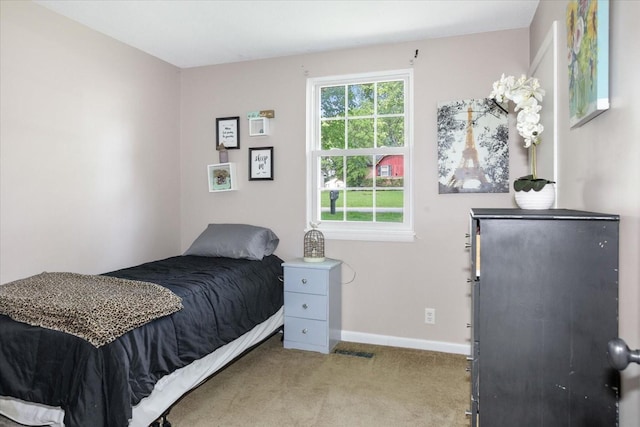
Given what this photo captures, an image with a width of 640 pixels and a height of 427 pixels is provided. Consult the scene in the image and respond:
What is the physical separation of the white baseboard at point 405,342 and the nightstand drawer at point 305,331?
392 mm

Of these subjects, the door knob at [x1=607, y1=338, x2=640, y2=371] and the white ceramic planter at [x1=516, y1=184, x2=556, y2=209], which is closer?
the door knob at [x1=607, y1=338, x2=640, y2=371]

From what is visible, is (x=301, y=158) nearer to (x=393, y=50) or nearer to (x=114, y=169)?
(x=393, y=50)

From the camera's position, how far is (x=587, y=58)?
1525mm

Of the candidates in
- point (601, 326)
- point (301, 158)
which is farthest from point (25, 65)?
point (601, 326)

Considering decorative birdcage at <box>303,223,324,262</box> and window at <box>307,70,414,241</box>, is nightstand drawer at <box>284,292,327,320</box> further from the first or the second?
window at <box>307,70,414,241</box>

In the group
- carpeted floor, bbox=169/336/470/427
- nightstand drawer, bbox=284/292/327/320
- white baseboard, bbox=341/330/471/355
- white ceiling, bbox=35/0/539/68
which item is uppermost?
white ceiling, bbox=35/0/539/68

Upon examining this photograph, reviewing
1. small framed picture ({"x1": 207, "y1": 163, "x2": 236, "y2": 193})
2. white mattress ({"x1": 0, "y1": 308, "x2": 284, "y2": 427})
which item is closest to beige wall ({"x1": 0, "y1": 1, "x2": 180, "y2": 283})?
small framed picture ({"x1": 207, "y1": 163, "x2": 236, "y2": 193})

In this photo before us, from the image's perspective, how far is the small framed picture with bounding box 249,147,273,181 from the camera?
379 cm

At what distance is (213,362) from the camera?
2553 mm

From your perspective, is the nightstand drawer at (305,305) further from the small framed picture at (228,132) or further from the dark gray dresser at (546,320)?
the dark gray dresser at (546,320)

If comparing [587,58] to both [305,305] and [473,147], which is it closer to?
[473,147]

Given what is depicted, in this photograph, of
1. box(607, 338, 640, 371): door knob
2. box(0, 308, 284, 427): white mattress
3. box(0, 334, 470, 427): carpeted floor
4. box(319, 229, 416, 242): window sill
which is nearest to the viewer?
box(607, 338, 640, 371): door knob

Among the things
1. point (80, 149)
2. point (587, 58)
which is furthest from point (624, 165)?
point (80, 149)

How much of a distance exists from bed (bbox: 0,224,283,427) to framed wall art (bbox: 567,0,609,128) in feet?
6.84
